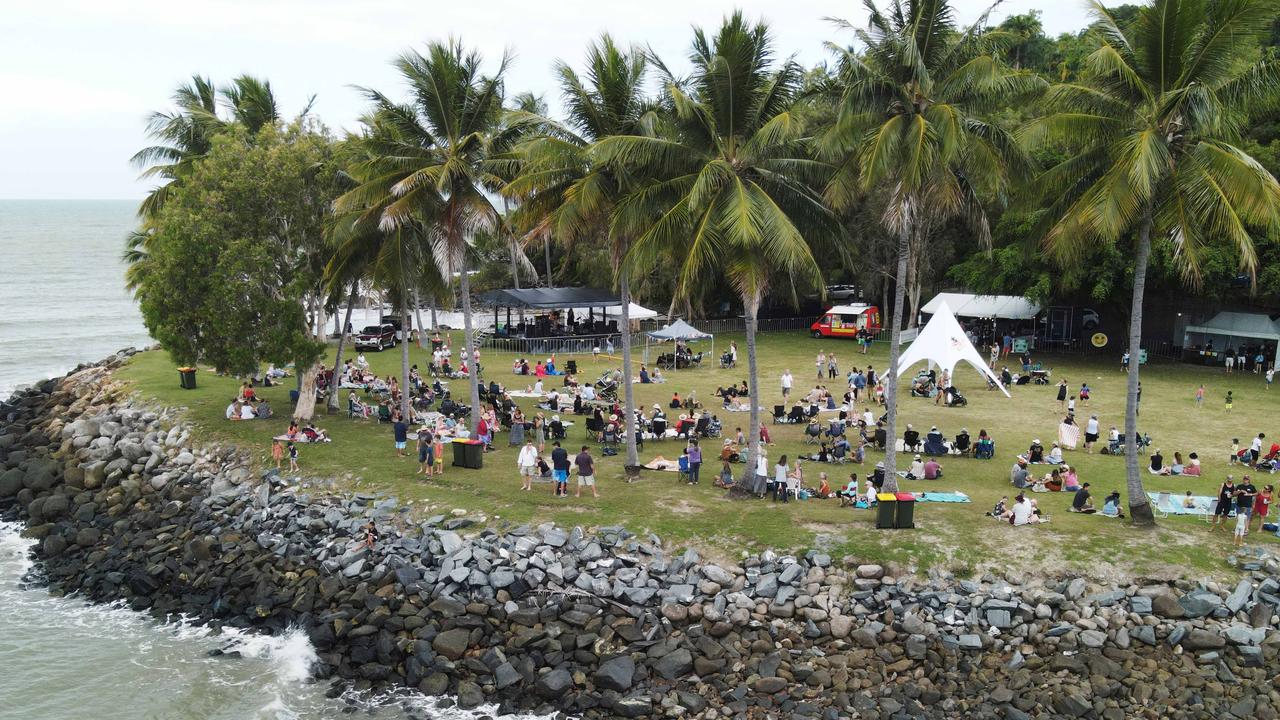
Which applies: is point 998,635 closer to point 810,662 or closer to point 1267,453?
point 810,662

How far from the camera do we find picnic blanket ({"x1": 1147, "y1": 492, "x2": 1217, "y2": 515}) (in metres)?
21.0

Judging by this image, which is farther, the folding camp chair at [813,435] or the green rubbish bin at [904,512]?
the folding camp chair at [813,435]

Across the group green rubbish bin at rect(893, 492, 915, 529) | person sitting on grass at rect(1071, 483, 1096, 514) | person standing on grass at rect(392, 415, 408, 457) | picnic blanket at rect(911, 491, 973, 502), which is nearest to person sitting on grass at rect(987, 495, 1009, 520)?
picnic blanket at rect(911, 491, 973, 502)

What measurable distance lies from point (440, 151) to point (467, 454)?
8308mm

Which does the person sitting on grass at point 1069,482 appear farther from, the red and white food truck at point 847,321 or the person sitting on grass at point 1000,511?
the red and white food truck at point 847,321

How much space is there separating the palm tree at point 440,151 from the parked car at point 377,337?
22.8m

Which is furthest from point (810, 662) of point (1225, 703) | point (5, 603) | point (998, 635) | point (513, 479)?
point (5, 603)

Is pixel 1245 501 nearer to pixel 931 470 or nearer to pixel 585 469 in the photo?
pixel 931 470

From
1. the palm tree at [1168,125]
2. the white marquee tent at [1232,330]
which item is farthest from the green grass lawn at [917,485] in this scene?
the palm tree at [1168,125]

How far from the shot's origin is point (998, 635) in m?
17.5

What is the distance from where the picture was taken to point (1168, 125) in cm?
1817

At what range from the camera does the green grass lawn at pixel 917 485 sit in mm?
19156

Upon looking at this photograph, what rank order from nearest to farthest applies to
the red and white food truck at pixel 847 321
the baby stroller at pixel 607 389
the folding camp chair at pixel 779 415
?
the folding camp chair at pixel 779 415 → the baby stroller at pixel 607 389 → the red and white food truck at pixel 847 321

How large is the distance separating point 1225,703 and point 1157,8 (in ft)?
41.9
